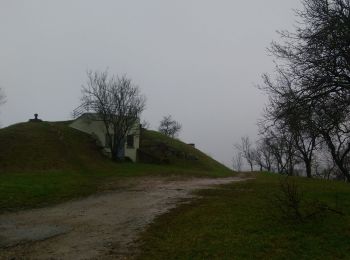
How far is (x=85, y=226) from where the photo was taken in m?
12.3

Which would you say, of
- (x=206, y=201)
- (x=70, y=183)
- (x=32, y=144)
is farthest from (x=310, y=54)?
(x=32, y=144)

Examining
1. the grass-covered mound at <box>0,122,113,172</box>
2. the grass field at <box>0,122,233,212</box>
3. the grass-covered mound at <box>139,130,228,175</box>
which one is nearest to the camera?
the grass field at <box>0,122,233,212</box>

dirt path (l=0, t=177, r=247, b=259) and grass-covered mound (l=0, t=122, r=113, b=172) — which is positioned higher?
grass-covered mound (l=0, t=122, r=113, b=172)

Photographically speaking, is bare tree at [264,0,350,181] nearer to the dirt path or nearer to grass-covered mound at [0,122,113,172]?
the dirt path

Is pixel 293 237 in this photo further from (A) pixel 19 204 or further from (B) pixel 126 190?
(B) pixel 126 190

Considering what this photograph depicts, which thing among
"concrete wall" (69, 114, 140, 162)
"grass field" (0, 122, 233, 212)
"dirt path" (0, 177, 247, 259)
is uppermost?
"concrete wall" (69, 114, 140, 162)

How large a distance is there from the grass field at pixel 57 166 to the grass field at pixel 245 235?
8235mm

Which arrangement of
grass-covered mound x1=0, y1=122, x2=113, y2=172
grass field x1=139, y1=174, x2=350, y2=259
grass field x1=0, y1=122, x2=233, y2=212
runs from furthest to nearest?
grass-covered mound x1=0, y1=122, x2=113, y2=172
grass field x1=0, y1=122, x2=233, y2=212
grass field x1=139, y1=174, x2=350, y2=259

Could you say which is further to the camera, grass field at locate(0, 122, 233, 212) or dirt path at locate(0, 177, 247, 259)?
grass field at locate(0, 122, 233, 212)

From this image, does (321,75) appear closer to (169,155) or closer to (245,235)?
(245,235)

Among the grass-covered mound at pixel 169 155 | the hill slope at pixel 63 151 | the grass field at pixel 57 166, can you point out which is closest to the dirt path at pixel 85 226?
the grass field at pixel 57 166

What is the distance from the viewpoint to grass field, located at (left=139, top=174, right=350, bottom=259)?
842 cm

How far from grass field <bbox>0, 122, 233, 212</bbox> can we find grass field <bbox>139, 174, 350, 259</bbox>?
824 cm

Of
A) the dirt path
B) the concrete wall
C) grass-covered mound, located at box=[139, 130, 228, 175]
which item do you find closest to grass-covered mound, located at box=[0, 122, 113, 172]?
the concrete wall
